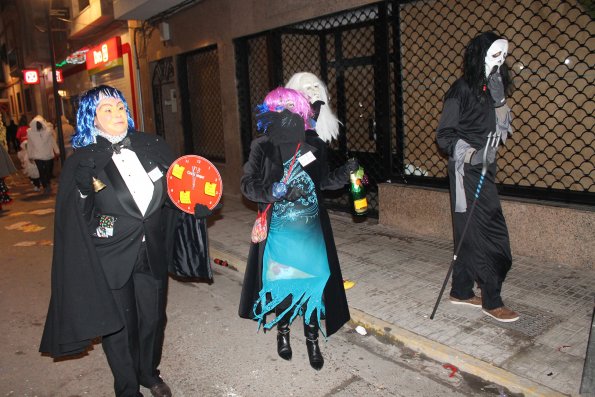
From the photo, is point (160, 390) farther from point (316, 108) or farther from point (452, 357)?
point (316, 108)

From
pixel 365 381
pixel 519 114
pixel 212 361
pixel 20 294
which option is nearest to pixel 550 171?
pixel 519 114

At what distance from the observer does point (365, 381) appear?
349cm

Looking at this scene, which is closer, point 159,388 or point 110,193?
point 110,193

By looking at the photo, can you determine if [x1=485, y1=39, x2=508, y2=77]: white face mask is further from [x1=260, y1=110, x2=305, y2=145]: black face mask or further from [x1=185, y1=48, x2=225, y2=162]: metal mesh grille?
[x1=185, y1=48, x2=225, y2=162]: metal mesh grille

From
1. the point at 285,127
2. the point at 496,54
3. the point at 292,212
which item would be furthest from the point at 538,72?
the point at 292,212

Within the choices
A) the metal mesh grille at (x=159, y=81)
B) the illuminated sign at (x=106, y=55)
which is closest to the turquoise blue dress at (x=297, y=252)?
the metal mesh grille at (x=159, y=81)

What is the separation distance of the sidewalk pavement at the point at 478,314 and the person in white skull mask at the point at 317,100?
5.79 feet

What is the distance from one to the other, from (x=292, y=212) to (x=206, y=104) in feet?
30.7

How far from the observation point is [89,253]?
277 cm

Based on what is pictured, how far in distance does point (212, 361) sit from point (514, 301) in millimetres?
2764

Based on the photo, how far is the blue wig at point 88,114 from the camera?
2.83m

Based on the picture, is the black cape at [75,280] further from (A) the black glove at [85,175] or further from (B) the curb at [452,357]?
(B) the curb at [452,357]

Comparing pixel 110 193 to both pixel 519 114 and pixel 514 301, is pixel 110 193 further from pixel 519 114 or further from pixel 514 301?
pixel 519 114

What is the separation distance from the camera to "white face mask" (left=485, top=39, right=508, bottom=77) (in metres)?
3.64
